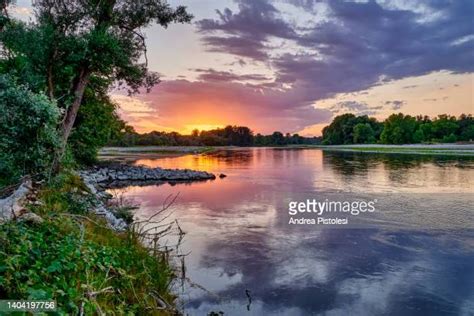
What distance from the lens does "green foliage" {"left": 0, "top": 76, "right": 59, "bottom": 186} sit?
391 inches

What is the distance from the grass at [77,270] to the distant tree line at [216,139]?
13058cm

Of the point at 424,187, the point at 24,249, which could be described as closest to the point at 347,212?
the point at 424,187

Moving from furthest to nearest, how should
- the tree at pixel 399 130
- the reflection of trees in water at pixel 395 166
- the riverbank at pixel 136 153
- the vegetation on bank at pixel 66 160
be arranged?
the tree at pixel 399 130 < the riverbank at pixel 136 153 < the reflection of trees in water at pixel 395 166 < the vegetation on bank at pixel 66 160

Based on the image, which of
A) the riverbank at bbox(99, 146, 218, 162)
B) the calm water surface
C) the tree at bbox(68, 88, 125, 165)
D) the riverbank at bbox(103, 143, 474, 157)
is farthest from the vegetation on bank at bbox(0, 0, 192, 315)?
the riverbank at bbox(103, 143, 474, 157)

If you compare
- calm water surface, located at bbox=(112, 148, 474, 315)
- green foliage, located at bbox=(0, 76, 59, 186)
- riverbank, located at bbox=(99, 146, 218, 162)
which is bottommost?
calm water surface, located at bbox=(112, 148, 474, 315)

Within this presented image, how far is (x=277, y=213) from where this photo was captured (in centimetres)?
1595

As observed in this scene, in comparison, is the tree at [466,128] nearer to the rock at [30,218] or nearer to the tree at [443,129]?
the tree at [443,129]

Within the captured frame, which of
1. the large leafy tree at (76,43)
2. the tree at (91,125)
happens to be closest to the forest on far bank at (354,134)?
the tree at (91,125)

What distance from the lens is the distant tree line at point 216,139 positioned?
Answer: 471 feet

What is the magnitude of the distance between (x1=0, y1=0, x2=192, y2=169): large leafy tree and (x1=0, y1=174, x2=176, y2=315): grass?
6575mm

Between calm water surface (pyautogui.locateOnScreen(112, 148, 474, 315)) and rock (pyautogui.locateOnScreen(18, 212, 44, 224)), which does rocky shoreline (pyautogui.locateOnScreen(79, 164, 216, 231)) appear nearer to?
calm water surface (pyautogui.locateOnScreen(112, 148, 474, 315))

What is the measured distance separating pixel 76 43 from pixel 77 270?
1165 cm

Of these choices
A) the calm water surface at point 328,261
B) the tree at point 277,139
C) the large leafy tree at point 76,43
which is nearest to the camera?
the calm water surface at point 328,261

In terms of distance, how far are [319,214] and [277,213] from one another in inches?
71.3
